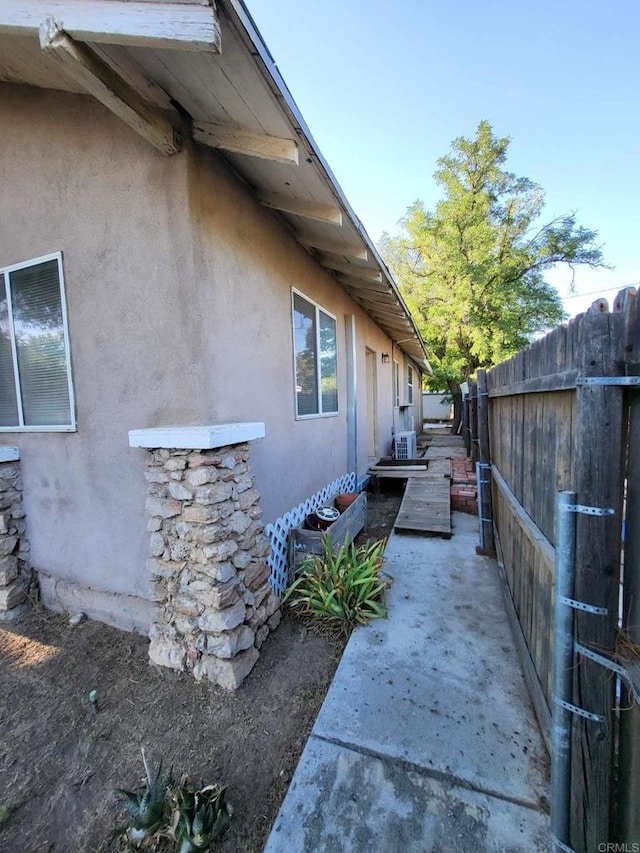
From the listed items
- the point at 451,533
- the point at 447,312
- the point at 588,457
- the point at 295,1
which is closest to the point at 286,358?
the point at 451,533

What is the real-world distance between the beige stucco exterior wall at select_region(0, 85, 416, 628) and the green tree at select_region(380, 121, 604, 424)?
12245mm

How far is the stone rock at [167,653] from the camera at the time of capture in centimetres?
260

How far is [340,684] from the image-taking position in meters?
2.27

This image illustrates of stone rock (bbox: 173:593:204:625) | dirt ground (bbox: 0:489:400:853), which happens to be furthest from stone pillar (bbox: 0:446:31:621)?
stone rock (bbox: 173:593:204:625)

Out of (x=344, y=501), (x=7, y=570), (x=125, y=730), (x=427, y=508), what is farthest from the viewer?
(x=344, y=501)

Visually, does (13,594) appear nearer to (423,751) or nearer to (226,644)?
(226,644)

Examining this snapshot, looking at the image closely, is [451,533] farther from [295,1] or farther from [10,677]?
[295,1]

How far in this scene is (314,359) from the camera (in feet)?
16.1

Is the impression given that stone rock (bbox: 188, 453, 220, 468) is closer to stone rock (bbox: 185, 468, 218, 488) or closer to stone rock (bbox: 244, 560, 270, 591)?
stone rock (bbox: 185, 468, 218, 488)

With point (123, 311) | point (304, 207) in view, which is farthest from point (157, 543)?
point (304, 207)

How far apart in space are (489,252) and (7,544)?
52.8 ft

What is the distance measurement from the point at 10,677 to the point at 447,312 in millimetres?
15022

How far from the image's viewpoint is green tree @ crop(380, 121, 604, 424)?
13.6 m

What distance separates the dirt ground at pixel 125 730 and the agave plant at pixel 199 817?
7 centimetres
